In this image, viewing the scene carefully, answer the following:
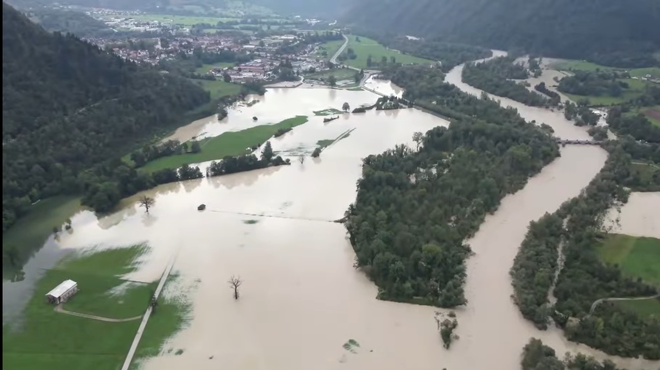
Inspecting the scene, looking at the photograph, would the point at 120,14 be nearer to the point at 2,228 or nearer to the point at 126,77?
the point at 126,77

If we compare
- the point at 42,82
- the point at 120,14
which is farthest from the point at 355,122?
the point at 120,14

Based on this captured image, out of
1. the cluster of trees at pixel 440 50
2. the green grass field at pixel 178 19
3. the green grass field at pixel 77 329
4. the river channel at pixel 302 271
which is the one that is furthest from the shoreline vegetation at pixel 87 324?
the green grass field at pixel 178 19

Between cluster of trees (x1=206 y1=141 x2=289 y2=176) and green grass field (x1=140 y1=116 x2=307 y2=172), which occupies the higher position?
cluster of trees (x1=206 y1=141 x2=289 y2=176)

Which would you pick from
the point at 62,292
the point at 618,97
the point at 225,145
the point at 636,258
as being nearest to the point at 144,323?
the point at 62,292

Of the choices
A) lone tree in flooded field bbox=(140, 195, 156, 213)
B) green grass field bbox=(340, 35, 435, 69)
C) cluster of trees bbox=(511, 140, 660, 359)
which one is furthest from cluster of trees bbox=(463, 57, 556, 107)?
lone tree in flooded field bbox=(140, 195, 156, 213)

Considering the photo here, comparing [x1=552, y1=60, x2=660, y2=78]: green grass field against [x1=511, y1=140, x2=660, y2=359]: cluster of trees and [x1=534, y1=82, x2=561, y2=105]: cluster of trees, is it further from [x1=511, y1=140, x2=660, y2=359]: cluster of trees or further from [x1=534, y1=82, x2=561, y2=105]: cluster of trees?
[x1=511, y1=140, x2=660, y2=359]: cluster of trees

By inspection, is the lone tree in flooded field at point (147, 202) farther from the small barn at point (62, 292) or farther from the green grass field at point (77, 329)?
the small barn at point (62, 292)
